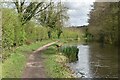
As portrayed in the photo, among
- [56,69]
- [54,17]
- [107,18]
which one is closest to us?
[56,69]

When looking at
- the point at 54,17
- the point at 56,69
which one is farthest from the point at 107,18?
the point at 56,69

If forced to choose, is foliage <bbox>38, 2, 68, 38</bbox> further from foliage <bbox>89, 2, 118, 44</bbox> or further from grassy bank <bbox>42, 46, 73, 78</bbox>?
grassy bank <bbox>42, 46, 73, 78</bbox>

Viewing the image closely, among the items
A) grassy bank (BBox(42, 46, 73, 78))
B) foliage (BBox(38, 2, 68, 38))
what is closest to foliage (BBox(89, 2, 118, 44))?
foliage (BBox(38, 2, 68, 38))

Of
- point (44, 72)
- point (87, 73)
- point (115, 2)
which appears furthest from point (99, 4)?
point (44, 72)

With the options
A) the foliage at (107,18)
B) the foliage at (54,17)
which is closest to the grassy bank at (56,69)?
the foliage at (54,17)

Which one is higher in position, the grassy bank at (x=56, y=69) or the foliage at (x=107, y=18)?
the foliage at (x=107, y=18)

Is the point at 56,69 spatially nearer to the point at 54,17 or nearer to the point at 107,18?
the point at 54,17

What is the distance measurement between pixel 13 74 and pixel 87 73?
23.3 ft

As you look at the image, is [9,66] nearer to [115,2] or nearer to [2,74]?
[2,74]

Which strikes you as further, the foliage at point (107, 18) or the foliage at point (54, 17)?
the foliage at point (107, 18)

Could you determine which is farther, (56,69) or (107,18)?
(107,18)

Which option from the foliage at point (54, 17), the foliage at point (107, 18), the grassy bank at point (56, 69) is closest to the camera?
the grassy bank at point (56, 69)

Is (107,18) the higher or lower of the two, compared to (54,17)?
lower

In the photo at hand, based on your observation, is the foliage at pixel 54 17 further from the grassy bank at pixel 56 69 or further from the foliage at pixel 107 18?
the grassy bank at pixel 56 69
